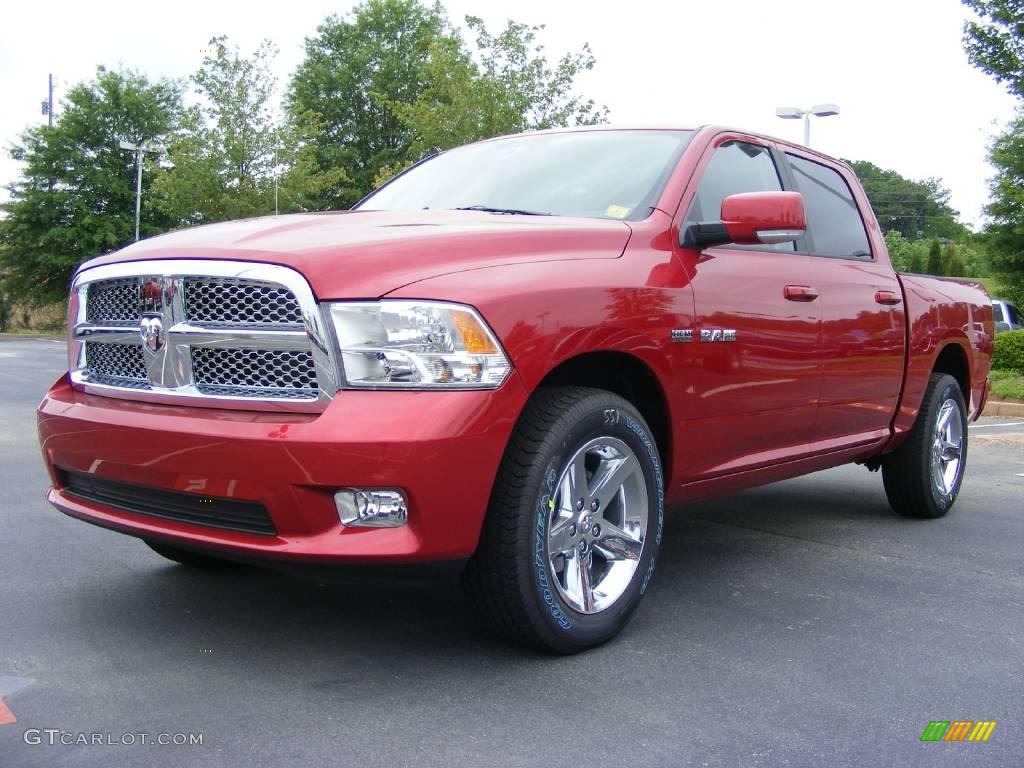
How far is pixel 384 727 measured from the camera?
8.80 feet

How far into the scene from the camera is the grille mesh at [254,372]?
2.87m

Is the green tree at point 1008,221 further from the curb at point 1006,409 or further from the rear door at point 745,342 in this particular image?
the rear door at point 745,342

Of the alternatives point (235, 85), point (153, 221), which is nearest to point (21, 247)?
point (153, 221)

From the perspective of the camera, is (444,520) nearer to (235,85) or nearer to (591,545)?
(591,545)

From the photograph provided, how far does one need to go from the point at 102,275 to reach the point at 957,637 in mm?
3011

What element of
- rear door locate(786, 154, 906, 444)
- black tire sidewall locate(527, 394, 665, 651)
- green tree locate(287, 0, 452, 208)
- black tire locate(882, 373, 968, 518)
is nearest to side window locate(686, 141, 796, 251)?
rear door locate(786, 154, 906, 444)

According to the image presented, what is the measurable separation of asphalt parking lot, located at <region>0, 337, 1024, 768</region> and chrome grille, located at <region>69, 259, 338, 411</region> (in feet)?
1.81

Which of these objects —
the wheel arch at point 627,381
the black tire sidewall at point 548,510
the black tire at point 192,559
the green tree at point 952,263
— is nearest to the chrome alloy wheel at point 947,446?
the wheel arch at point 627,381

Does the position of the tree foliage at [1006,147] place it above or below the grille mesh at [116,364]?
above

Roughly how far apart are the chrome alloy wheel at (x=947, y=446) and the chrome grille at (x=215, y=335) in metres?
3.96

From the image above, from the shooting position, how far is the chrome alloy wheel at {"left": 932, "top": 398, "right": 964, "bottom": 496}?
572cm

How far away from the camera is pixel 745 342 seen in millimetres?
3930

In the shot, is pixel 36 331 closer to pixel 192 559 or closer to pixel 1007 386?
pixel 1007 386

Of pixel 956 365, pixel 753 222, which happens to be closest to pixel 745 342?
pixel 753 222
